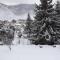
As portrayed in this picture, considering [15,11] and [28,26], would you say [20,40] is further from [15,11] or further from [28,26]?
[15,11]

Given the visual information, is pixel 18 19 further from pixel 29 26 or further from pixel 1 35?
pixel 1 35

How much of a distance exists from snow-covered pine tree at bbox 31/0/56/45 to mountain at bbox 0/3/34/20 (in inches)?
7.5

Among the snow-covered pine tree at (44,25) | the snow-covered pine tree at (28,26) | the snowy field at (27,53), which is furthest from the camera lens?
the snow-covered pine tree at (44,25)

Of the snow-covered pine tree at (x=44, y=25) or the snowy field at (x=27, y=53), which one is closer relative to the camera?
the snowy field at (x=27, y=53)

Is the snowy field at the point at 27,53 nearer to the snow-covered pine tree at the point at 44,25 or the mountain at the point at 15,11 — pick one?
the snow-covered pine tree at the point at 44,25

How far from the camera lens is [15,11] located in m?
3.12

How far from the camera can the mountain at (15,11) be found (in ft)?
10.0

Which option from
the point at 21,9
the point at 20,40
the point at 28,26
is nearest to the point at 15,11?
the point at 21,9

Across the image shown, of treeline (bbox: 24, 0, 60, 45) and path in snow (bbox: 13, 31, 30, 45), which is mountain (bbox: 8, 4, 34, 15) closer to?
treeline (bbox: 24, 0, 60, 45)

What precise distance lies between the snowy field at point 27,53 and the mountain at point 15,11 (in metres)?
0.60

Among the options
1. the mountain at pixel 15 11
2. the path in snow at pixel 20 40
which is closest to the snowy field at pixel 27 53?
the path in snow at pixel 20 40

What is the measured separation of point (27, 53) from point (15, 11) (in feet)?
2.91

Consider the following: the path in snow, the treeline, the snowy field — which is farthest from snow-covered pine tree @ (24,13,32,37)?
the snowy field

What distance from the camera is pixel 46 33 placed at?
3.16m
